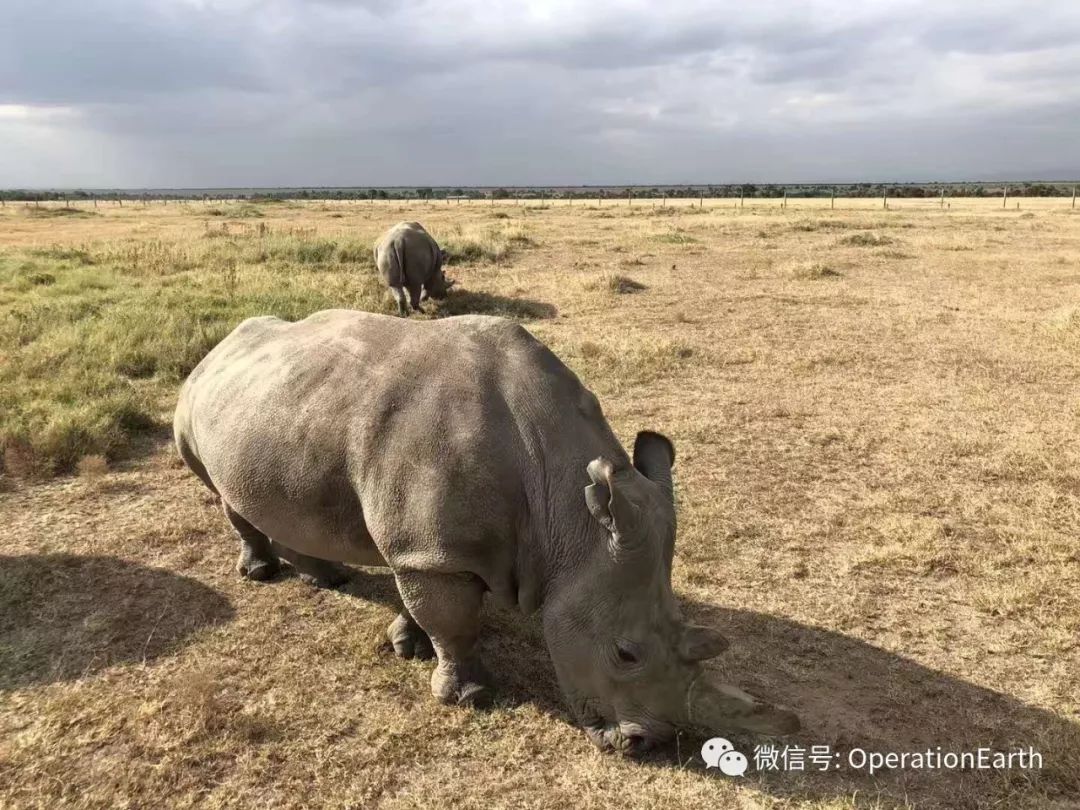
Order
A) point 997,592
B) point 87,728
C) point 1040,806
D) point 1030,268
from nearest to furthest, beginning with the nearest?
point 1040,806
point 87,728
point 997,592
point 1030,268

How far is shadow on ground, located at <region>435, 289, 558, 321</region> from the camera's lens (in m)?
14.6

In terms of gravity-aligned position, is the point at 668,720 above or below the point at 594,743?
above

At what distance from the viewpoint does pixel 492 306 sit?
15.5 m

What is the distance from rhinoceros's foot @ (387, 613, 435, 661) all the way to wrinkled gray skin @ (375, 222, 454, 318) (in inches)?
435

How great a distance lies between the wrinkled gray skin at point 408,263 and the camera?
1513cm

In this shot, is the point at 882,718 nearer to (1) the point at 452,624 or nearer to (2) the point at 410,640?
(1) the point at 452,624

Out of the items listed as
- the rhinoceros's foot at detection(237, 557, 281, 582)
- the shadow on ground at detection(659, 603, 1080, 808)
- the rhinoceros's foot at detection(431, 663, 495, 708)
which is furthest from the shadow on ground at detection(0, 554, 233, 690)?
the shadow on ground at detection(659, 603, 1080, 808)

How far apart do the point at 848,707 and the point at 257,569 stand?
13.4 ft

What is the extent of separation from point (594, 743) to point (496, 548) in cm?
111

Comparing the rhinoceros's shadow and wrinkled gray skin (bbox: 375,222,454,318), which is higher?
wrinkled gray skin (bbox: 375,222,454,318)

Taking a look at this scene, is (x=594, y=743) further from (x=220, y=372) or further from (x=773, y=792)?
(x=220, y=372)

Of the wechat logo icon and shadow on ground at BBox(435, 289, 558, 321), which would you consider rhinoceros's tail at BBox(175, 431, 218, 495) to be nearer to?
the wechat logo icon

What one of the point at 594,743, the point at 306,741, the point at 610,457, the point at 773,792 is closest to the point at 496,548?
the point at 610,457

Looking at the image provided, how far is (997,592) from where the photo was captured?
5172 mm
